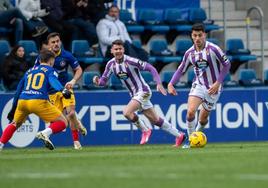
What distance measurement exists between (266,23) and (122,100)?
23.9ft

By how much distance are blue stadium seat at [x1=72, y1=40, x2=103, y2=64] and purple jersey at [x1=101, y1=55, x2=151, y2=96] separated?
3134 mm

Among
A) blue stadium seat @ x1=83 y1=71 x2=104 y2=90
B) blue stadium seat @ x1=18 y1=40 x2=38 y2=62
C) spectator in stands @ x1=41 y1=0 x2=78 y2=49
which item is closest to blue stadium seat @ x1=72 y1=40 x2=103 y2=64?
spectator in stands @ x1=41 y1=0 x2=78 y2=49

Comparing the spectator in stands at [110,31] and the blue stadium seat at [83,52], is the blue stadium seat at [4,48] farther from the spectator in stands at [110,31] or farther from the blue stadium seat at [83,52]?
the spectator in stands at [110,31]

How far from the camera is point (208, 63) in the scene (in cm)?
1883

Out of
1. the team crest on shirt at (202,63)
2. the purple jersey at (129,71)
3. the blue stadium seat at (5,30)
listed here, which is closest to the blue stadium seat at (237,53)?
the purple jersey at (129,71)

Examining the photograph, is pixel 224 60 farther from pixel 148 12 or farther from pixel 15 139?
pixel 148 12

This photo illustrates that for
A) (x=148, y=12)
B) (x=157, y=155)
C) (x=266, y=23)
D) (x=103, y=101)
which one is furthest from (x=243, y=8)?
(x=157, y=155)

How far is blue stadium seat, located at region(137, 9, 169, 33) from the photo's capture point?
25812 millimetres

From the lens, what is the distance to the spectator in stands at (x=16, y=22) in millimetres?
22906

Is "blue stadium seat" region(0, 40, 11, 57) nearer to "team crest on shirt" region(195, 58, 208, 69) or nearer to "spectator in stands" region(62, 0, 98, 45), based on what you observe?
"spectator in stands" region(62, 0, 98, 45)

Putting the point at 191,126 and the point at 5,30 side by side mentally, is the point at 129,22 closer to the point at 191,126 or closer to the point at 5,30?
the point at 5,30

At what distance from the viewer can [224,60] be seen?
61.0 feet

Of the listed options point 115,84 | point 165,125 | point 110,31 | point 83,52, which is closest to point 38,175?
point 165,125

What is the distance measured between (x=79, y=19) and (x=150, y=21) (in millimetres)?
2455
